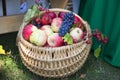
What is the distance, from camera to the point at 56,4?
7.61 feet

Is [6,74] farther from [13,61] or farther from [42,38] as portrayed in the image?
[42,38]

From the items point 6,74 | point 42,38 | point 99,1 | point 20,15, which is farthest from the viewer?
point 20,15

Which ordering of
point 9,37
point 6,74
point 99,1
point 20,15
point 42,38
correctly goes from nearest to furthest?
point 42,38
point 6,74
point 99,1
point 20,15
point 9,37

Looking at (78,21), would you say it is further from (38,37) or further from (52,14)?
(38,37)

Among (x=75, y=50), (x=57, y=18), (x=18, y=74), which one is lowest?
(x=18, y=74)

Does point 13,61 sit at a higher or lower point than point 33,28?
lower

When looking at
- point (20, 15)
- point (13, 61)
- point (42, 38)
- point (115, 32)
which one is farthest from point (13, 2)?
point (115, 32)

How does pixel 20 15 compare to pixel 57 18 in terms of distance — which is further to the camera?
pixel 20 15

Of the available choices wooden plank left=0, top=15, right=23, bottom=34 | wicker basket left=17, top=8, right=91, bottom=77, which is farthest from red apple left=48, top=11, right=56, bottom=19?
wooden plank left=0, top=15, right=23, bottom=34

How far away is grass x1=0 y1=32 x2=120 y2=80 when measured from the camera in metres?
1.99

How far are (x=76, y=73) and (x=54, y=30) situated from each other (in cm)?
37

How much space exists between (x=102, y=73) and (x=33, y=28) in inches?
24.2

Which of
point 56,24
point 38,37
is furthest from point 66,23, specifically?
point 38,37

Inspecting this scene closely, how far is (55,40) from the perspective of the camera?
70.7 inches
